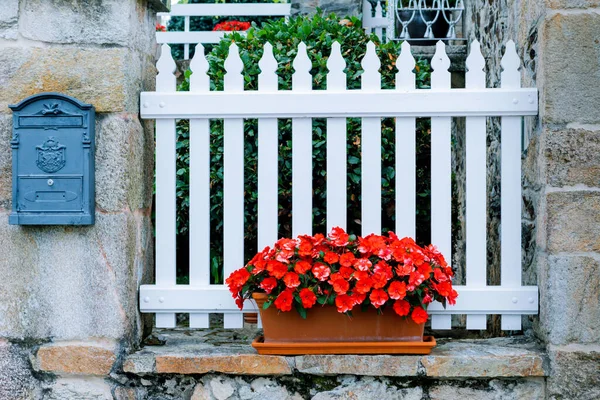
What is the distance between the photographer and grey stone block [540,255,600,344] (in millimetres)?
2594

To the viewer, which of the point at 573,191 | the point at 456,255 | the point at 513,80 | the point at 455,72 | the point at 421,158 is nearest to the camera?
the point at 573,191

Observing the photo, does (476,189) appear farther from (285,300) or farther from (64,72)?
(64,72)

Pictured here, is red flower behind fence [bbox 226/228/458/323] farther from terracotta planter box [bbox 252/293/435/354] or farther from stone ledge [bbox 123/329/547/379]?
stone ledge [bbox 123/329/547/379]

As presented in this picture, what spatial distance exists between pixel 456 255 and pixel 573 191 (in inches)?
94.0

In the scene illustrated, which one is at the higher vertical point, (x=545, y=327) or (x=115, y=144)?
(x=115, y=144)

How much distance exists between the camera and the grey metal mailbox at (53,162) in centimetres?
263

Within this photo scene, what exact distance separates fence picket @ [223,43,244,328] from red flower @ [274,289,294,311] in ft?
1.17

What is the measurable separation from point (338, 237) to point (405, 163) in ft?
1.41

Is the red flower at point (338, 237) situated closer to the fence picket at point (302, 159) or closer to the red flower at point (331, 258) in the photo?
the red flower at point (331, 258)

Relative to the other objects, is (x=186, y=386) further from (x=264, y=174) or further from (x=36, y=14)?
(x=36, y=14)

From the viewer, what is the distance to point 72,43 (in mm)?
2703

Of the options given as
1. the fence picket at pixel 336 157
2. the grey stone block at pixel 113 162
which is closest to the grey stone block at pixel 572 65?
the fence picket at pixel 336 157

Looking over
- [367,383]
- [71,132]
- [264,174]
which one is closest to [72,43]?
[71,132]

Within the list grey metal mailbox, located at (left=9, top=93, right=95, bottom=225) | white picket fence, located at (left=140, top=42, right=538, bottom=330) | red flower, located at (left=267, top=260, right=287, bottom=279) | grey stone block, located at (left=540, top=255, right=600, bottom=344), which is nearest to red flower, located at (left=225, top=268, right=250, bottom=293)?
red flower, located at (left=267, top=260, right=287, bottom=279)
